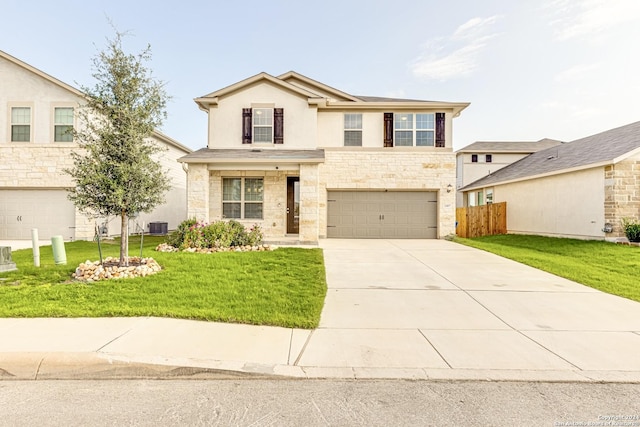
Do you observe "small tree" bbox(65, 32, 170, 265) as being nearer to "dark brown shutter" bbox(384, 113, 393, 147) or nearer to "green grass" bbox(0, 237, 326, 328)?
"green grass" bbox(0, 237, 326, 328)

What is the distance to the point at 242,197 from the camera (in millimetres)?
14461

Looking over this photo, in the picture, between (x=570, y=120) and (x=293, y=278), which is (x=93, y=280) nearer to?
(x=293, y=278)

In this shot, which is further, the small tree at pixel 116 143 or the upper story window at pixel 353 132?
the upper story window at pixel 353 132

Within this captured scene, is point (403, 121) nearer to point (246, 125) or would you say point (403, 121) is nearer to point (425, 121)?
point (425, 121)

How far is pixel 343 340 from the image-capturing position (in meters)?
4.08

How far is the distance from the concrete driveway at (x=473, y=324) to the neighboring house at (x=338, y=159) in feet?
22.9

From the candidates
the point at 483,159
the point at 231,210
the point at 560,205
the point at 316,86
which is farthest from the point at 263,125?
the point at 483,159

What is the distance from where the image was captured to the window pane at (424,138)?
15.2 meters

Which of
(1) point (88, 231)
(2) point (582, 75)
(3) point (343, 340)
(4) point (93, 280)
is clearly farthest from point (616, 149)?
(1) point (88, 231)

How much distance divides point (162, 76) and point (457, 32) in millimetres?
14593

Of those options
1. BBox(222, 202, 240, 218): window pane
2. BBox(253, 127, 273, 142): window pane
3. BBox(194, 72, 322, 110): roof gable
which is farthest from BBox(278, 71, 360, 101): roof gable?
BBox(222, 202, 240, 218): window pane

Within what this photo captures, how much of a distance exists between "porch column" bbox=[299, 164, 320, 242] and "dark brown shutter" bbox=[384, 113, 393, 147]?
4.37 m

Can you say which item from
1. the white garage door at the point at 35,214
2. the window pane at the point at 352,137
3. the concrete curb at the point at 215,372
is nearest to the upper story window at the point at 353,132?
the window pane at the point at 352,137

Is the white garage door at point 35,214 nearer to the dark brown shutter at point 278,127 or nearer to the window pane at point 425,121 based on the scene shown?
the dark brown shutter at point 278,127
